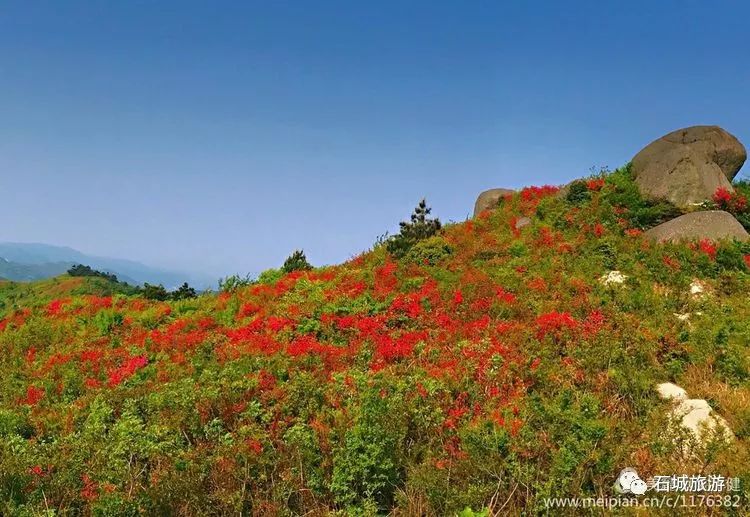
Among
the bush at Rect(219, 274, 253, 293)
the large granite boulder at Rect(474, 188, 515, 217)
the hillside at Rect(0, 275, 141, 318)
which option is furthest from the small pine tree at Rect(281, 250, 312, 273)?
the hillside at Rect(0, 275, 141, 318)

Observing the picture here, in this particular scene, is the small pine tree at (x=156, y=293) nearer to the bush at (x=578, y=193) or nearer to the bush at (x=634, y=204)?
the bush at (x=578, y=193)

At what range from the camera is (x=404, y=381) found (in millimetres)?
9648

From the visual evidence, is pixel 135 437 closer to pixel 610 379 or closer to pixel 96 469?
pixel 96 469

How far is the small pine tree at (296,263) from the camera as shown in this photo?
87.8 ft

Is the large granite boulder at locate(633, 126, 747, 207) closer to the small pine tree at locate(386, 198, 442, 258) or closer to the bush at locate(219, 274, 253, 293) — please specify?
the small pine tree at locate(386, 198, 442, 258)

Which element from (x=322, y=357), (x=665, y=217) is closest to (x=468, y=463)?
(x=322, y=357)

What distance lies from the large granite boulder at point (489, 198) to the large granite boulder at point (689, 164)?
25.7ft

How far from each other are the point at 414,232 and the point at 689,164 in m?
13.4

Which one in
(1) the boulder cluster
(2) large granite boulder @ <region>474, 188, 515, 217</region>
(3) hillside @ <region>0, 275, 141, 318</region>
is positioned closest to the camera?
(1) the boulder cluster

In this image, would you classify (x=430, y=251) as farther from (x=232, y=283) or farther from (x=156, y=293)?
(x=156, y=293)

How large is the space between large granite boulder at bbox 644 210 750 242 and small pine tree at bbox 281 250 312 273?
56.1 feet

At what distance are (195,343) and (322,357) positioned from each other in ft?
17.4

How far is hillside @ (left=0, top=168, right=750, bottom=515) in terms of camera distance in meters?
6.48

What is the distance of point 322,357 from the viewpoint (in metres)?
13.0
